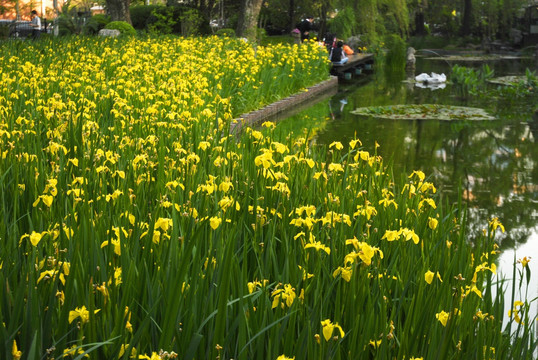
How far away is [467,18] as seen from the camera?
43.9 m

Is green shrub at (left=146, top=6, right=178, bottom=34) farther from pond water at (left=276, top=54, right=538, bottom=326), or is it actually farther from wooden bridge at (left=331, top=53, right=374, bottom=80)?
pond water at (left=276, top=54, right=538, bottom=326)

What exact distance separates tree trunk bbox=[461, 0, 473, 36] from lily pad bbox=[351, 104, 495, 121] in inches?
1174

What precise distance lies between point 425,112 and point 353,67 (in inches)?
469

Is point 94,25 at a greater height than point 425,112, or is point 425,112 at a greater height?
point 94,25

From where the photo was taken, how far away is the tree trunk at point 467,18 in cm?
4331

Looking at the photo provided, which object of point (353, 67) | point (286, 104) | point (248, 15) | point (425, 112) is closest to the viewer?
point (425, 112)

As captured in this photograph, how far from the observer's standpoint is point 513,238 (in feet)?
21.6

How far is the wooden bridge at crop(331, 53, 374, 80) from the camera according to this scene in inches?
925

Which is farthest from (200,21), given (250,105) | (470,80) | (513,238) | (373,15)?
(513,238)

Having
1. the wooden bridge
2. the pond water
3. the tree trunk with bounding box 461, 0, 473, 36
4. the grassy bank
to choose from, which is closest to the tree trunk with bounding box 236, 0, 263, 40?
the wooden bridge

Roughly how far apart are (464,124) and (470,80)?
6.34m

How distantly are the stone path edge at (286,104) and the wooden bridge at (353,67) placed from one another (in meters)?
2.59

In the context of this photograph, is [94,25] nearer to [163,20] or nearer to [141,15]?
[163,20]

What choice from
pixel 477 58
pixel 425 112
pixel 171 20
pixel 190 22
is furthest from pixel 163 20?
pixel 425 112
